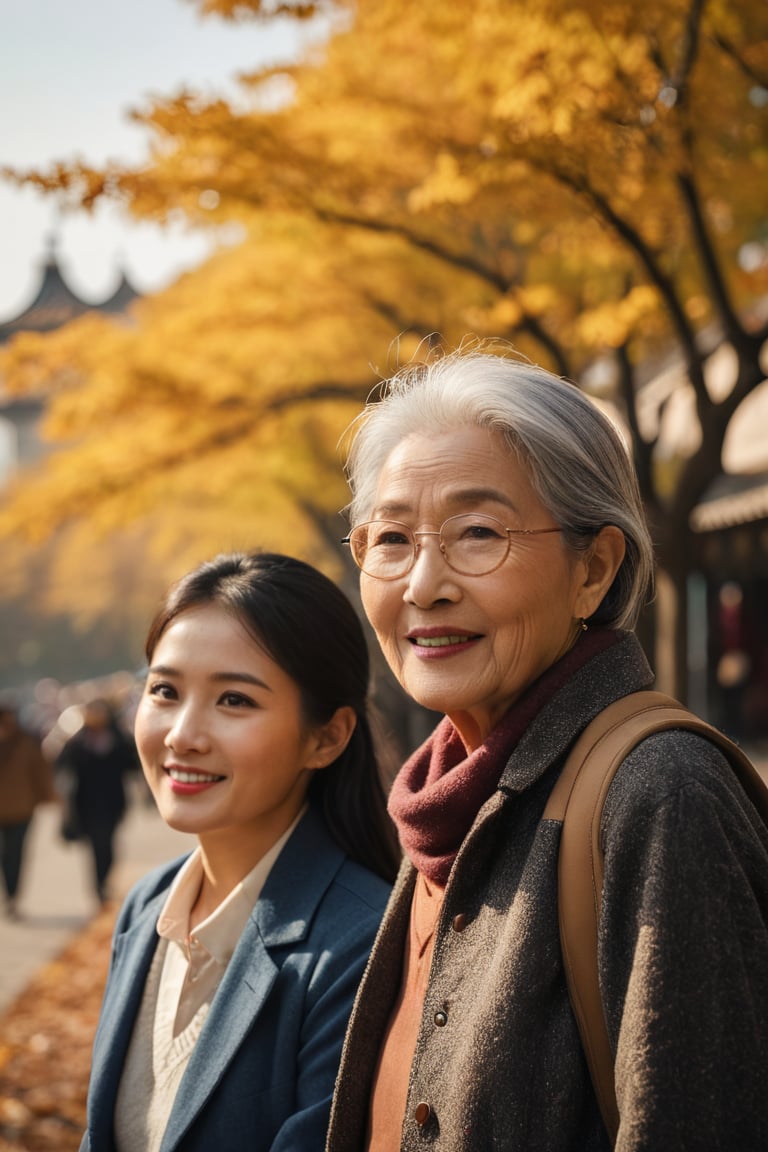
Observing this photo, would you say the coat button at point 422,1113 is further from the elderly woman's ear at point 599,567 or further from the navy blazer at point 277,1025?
the elderly woman's ear at point 599,567

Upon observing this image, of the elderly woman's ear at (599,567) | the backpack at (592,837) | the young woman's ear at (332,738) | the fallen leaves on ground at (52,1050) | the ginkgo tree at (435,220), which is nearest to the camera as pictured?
the backpack at (592,837)

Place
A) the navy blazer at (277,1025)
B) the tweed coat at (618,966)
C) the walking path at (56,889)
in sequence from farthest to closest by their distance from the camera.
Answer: the walking path at (56,889)
the navy blazer at (277,1025)
the tweed coat at (618,966)

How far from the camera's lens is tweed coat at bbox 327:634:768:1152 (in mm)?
1338

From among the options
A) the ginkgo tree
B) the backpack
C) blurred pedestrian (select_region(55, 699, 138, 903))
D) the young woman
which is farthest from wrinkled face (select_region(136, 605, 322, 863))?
blurred pedestrian (select_region(55, 699, 138, 903))

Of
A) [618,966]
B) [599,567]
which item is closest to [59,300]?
[599,567]

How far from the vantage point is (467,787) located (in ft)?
5.63

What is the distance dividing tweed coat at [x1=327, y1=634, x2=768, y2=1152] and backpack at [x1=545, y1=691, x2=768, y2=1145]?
21mm

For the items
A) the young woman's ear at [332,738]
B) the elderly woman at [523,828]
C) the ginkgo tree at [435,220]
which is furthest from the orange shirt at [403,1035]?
the ginkgo tree at [435,220]

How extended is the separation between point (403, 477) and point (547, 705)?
0.41 meters

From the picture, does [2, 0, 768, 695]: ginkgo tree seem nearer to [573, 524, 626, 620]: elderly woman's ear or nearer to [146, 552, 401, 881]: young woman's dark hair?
[146, 552, 401, 881]: young woman's dark hair

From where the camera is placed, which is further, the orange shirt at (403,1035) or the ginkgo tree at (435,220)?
the ginkgo tree at (435,220)

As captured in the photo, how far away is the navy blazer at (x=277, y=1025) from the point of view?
2174mm

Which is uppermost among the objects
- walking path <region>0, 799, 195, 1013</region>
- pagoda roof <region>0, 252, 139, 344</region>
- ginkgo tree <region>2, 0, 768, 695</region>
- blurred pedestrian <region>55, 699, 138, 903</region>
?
pagoda roof <region>0, 252, 139, 344</region>

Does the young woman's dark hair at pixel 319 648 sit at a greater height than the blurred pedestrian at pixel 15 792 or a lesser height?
greater
